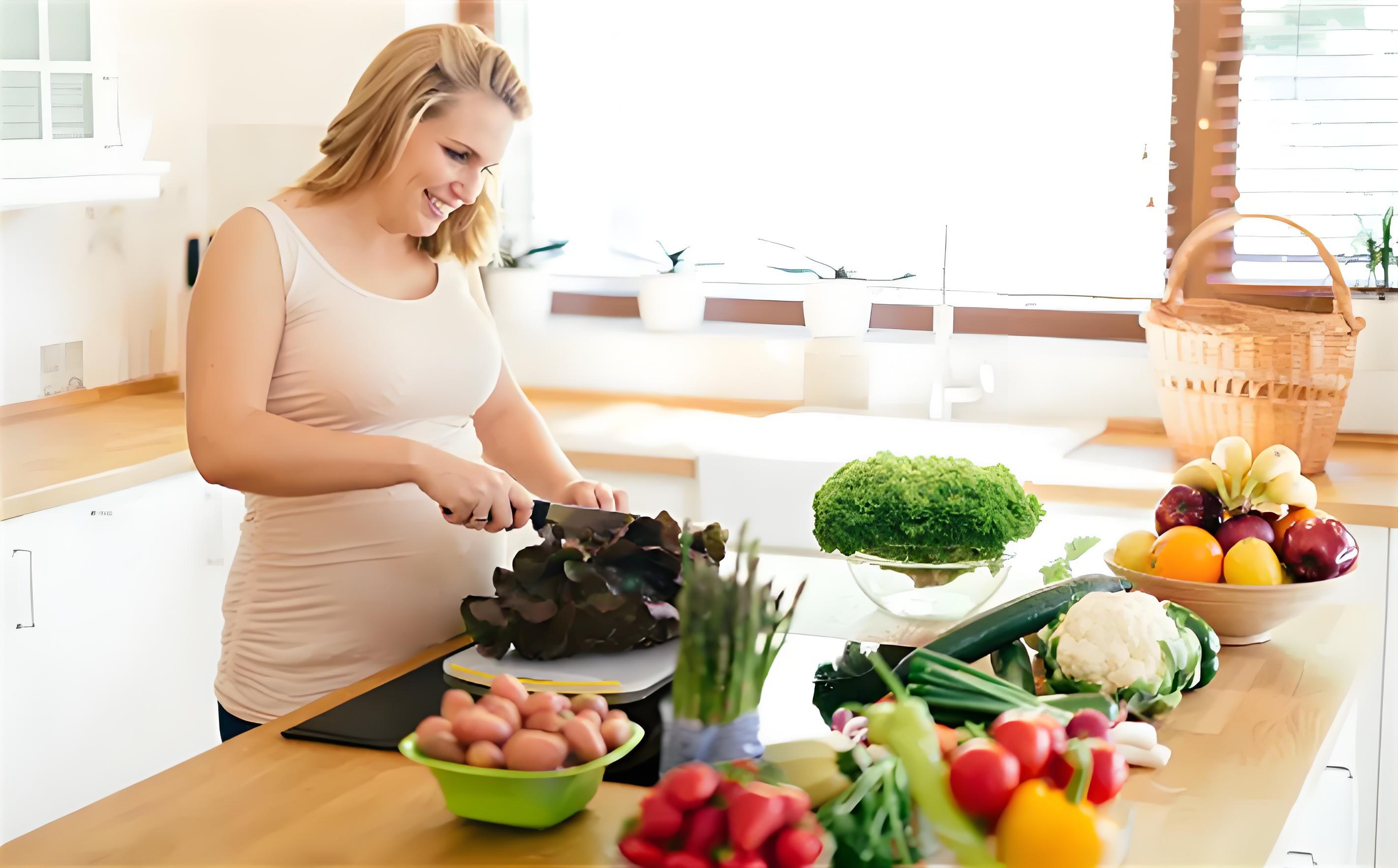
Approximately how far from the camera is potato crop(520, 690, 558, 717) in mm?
943

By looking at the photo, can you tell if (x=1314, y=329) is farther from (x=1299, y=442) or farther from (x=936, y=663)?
(x=936, y=663)

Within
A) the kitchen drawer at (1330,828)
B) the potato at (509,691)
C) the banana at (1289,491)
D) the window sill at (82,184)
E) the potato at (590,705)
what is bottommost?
the kitchen drawer at (1330,828)

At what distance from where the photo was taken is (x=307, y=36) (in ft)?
10.1

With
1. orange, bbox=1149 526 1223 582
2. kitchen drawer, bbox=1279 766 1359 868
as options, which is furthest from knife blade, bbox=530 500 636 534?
kitchen drawer, bbox=1279 766 1359 868

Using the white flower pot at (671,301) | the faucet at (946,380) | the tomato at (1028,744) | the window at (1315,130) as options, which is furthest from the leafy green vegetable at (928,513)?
the white flower pot at (671,301)

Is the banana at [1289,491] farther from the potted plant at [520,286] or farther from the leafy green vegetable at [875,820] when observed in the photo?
the potted plant at [520,286]

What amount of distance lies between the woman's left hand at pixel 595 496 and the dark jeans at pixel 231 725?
43 centimetres

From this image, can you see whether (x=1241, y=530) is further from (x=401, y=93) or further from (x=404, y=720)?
(x=401, y=93)

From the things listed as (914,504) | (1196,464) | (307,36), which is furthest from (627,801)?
(307,36)

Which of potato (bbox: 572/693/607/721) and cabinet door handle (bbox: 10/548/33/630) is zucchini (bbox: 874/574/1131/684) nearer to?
potato (bbox: 572/693/607/721)

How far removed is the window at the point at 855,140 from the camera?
9.43 feet

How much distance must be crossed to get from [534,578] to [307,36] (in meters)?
2.23

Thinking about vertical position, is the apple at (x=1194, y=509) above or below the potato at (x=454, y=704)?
above

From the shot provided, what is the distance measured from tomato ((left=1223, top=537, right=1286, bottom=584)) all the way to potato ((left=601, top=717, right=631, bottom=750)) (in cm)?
81
